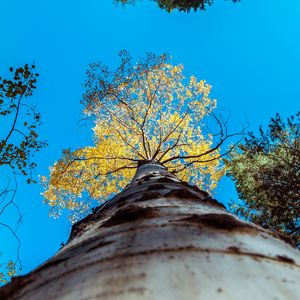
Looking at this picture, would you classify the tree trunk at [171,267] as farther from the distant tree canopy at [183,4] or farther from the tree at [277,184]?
the distant tree canopy at [183,4]

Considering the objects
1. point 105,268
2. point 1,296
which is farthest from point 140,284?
point 1,296

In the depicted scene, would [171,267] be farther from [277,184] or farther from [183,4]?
[183,4]

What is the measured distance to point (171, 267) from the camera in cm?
78

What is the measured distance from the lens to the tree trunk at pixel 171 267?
0.69 meters

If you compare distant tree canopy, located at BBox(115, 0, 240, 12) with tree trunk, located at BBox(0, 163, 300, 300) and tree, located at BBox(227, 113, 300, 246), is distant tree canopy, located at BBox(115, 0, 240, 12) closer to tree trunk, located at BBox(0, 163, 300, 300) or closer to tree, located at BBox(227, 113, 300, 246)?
tree, located at BBox(227, 113, 300, 246)

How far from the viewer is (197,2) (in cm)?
1105

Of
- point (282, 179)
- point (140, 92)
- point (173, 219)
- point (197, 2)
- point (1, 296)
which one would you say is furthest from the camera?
point (140, 92)

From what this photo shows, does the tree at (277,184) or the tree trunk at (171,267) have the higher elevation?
the tree at (277,184)

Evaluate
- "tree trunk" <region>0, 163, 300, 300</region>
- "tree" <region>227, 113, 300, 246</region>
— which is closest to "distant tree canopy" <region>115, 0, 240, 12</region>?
"tree" <region>227, 113, 300, 246</region>

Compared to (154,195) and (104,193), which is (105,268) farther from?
(104,193)

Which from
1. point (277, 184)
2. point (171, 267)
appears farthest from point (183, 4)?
point (171, 267)

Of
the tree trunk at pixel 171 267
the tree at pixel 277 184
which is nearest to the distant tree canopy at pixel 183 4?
the tree at pixel 277 184

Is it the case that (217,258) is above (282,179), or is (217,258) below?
below

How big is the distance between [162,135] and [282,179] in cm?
410
